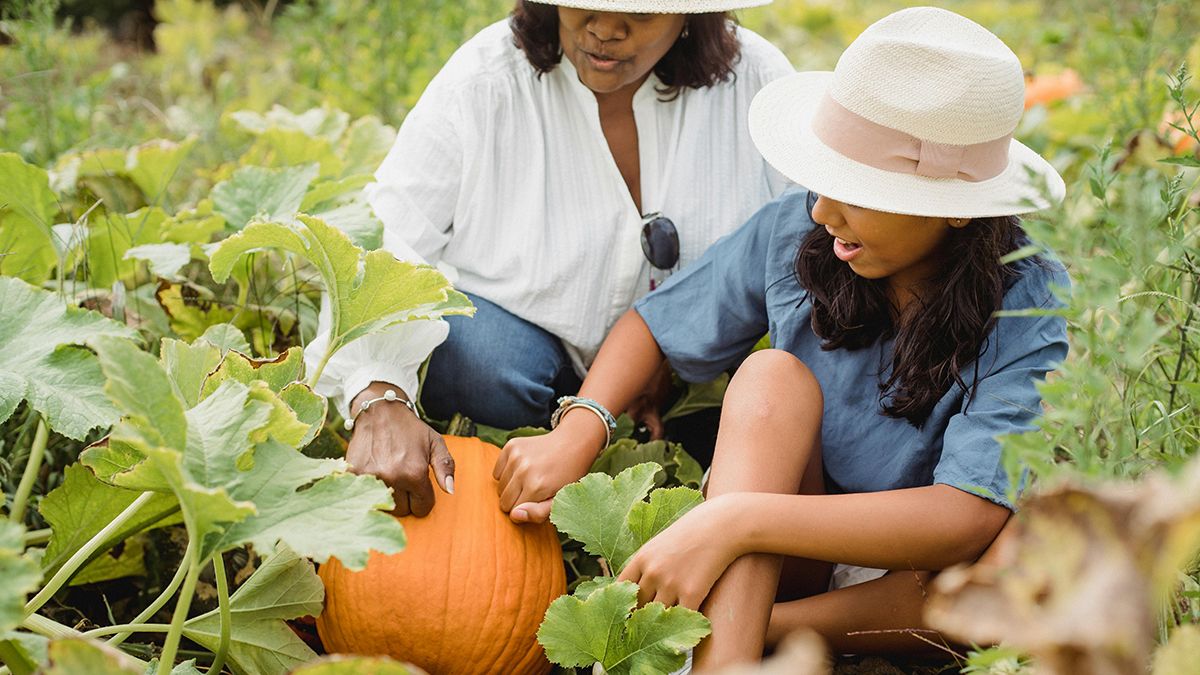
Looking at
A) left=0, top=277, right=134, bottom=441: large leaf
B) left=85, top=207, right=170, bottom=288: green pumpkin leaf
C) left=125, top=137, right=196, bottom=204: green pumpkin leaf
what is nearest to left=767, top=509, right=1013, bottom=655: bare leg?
left=0, top=277, right=134, bottom=441: large leaf

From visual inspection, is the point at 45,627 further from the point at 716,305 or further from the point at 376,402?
the point at 716,305

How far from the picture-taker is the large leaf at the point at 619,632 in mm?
1380

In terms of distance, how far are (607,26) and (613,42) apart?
3 centimetres

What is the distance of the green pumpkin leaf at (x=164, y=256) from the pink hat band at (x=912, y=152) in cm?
106

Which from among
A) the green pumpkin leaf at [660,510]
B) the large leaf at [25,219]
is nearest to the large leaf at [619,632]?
the green pumpkin leaf at [660,510]

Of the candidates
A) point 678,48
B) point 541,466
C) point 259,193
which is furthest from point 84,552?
point 678,48

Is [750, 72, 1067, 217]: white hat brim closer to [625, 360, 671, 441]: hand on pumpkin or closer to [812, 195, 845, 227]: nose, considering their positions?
[812, 195, 845, 227]: nose

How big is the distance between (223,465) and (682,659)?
591 millimetres

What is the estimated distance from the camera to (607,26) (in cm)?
179

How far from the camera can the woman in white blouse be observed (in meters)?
2.01

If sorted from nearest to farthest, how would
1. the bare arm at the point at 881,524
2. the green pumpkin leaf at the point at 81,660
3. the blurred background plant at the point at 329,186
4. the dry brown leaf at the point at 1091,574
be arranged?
1. the dry brown leaf at the point at 1091,574
2. the green pumpkin leaf at the point at 81,660
3. the blurred background plant at the point at 329,186
4. the bare arm at the point at 881,524

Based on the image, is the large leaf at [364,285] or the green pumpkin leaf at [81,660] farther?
the large leaf at [364,285]

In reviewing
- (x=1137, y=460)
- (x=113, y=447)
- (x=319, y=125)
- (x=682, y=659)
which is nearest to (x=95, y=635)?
(x=113, y=447)

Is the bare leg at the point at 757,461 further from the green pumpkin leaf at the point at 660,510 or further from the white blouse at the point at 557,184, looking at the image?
the white blouse at the point at 557,184
